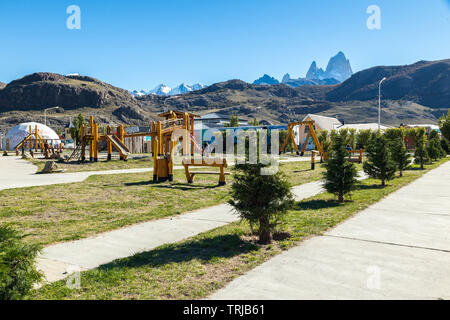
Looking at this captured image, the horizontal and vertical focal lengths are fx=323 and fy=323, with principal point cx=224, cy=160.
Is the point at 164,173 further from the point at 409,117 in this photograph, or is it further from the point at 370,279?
the point at 409,117

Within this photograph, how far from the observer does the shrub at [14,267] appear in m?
2.83

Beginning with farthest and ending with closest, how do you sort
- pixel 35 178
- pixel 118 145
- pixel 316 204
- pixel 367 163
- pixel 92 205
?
pixel 118 145 < pixel 35 178 < pixel 367 163 < pixel 316 204 < pixel 92 205

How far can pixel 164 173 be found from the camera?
1402cm

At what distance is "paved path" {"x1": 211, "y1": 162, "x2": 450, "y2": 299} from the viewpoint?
3506 mm

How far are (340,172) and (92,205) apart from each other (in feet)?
22.5

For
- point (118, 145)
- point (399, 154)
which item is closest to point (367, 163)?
point (399, 154)

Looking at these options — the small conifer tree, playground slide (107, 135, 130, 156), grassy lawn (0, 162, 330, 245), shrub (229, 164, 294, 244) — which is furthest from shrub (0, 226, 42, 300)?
playground slide (107, 135, 130, 156)

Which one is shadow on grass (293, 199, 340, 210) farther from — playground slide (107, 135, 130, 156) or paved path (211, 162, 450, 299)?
playground slide (107, 135, 130, 156)

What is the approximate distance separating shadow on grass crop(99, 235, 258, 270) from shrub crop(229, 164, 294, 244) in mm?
437

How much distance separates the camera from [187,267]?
434cm

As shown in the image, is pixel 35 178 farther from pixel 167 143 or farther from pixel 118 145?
pixel 118 145

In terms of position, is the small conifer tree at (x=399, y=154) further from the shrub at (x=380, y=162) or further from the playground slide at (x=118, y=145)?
the playground slide at (x=118, y=145)

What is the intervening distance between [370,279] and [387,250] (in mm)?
1383
